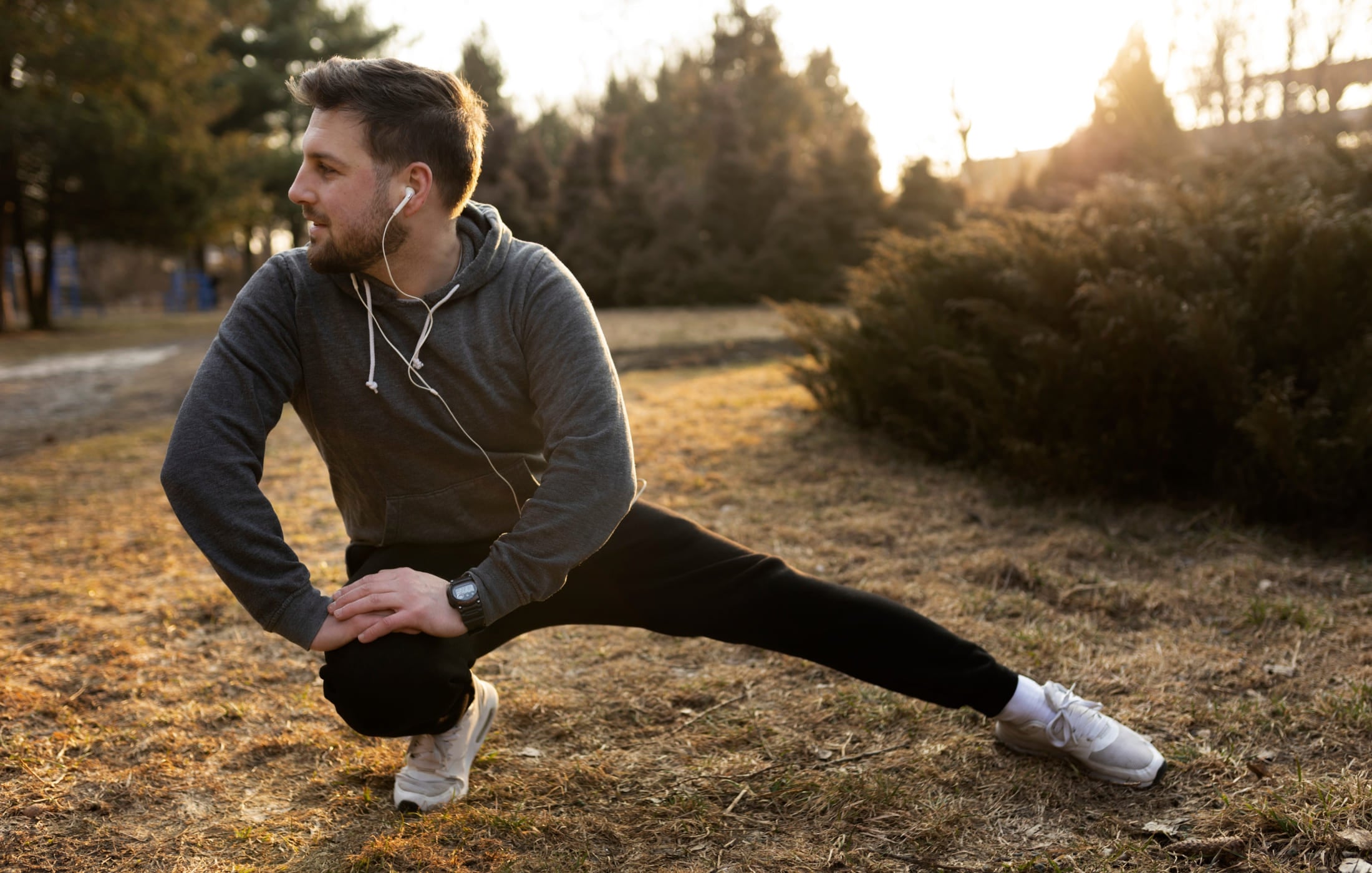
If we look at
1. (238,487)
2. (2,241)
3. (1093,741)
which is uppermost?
(2,241)

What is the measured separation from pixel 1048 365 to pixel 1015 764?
2.50 m

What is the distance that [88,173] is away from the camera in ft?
57.6

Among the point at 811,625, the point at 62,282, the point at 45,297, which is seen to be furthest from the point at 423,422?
the point at 62,282

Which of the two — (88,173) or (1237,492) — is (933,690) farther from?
(88,173)

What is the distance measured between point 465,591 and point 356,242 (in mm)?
769

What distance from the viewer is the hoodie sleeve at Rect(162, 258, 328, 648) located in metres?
1.80

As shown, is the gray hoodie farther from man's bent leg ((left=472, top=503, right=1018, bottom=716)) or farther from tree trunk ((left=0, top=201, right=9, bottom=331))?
A: tree trunk ((left=0, top=201, right=9, bottom=331))

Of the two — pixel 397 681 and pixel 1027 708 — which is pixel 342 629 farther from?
pixel 1027 708

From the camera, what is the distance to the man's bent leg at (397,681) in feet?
6.06

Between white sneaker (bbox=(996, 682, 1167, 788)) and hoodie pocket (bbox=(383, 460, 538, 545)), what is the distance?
1.29 meters

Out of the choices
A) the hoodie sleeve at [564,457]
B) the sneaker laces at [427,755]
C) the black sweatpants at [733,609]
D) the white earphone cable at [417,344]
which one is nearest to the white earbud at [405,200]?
the white earphone cable at [417,344]

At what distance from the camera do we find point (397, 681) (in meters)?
1.85

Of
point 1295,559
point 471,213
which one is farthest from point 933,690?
point 1295,559

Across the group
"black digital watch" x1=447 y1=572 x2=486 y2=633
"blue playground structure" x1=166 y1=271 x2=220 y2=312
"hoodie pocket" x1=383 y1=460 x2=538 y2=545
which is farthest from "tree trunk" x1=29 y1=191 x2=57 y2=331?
"black digital watch" x1=447 y1=572 x2=486 y2=633
